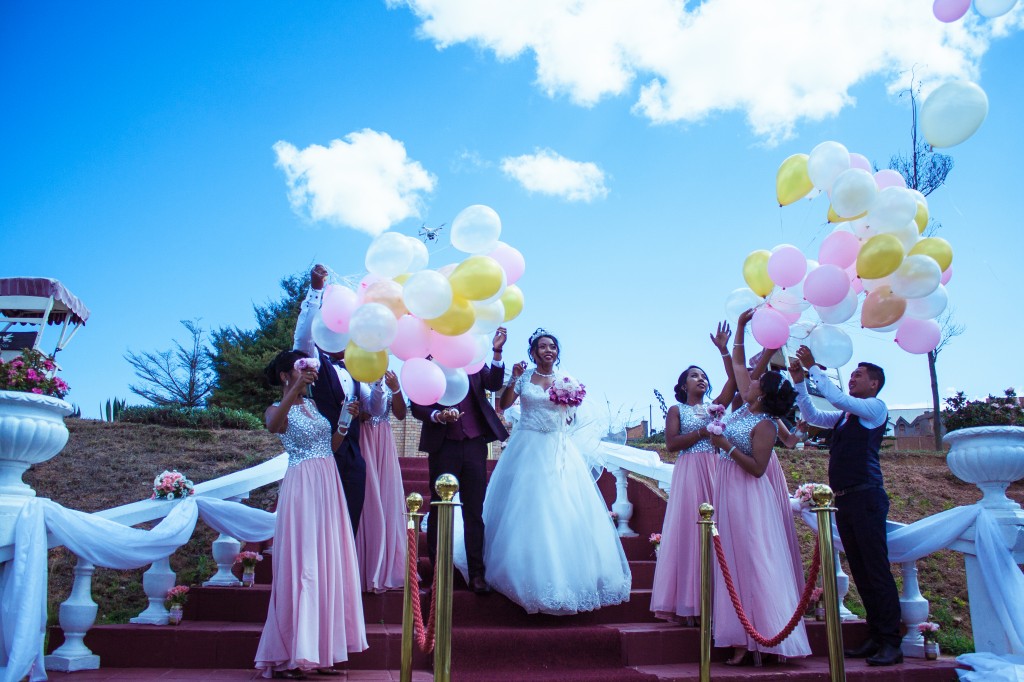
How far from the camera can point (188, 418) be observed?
12914mm

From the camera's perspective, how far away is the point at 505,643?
15.5ft

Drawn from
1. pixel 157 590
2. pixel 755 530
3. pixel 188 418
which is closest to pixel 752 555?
pixel 755 530

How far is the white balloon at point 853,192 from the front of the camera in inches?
183

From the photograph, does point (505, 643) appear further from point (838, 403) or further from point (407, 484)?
point (407, 484)

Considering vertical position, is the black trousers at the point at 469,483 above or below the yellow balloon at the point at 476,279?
below

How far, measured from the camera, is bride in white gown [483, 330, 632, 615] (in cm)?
495

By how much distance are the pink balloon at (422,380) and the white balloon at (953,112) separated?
11.4ft

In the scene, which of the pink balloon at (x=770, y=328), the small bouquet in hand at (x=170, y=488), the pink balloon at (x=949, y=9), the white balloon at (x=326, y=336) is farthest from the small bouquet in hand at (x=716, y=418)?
the small bouquet in hand at (x=170, y=488)

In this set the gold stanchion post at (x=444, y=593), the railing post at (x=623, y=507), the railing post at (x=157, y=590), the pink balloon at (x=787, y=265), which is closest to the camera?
the gold stanchion post at (x=444, y=593)

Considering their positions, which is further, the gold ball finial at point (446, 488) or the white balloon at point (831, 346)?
the white balloon at point (831, 346)

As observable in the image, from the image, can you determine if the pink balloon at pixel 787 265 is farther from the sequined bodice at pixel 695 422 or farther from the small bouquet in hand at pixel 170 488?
the small bouquet in hand at pixel 170 488

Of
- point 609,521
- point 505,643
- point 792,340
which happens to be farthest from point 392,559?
point 792,340

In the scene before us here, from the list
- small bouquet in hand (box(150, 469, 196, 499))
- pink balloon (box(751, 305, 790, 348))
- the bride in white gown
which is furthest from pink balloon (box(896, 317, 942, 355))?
small bouquet in hand (box(150, 469, 196, 499))

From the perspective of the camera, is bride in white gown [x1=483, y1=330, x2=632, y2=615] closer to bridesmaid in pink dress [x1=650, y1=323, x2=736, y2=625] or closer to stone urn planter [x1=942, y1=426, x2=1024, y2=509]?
bridesmaid in pink dress [x1=650, y1=323, x2=736, y2=625]
